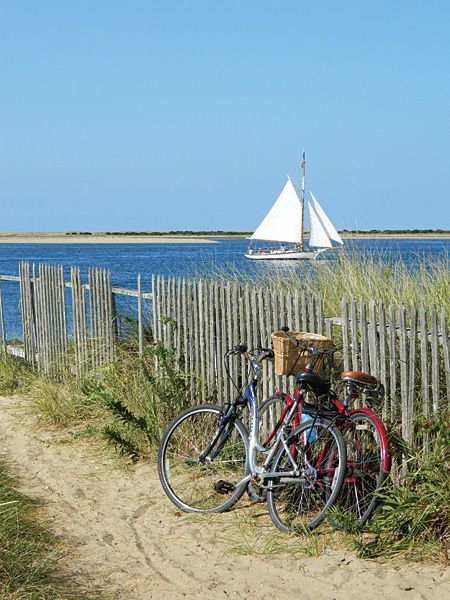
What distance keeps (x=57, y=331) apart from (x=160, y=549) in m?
6.36

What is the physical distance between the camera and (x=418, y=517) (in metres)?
5.34

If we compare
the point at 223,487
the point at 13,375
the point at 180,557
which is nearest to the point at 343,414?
the point at 223,487

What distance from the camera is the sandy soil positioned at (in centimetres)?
502

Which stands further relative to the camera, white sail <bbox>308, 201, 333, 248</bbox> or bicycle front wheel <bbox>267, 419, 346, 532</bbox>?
white sail <bbox>308, 201, 333, 248</bbox>

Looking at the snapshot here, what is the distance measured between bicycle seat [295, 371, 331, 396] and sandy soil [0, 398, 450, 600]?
40.9 inches

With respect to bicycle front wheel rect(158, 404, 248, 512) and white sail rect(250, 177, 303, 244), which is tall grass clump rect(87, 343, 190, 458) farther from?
white sail rect(250, 177, 303, 244)

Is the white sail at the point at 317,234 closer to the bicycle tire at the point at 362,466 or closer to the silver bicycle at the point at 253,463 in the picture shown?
the silver bicycle at the point at 253,463

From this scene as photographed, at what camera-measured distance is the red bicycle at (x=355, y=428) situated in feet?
18.5

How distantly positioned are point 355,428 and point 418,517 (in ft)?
2.53

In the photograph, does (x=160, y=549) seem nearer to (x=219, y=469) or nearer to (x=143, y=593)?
(x=143, y=593)

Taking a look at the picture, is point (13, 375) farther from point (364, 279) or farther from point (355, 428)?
point (355, 428)

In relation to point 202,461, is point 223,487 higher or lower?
lower

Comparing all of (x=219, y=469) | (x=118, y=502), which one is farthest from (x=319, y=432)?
(x=118, y=502)

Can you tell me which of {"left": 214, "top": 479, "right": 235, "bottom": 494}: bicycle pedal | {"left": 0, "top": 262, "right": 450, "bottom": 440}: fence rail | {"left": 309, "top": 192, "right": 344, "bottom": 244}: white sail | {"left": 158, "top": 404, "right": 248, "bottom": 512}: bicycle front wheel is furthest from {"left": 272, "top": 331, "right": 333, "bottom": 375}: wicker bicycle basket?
{"left": 309, "top": 192, "right": 344, "bottom": 244}: white sail
